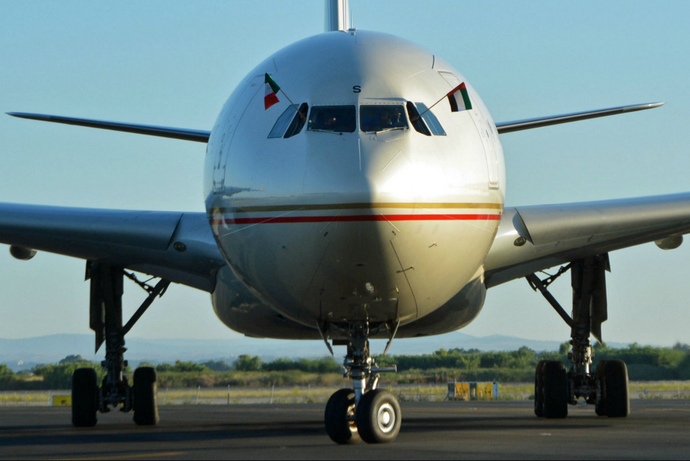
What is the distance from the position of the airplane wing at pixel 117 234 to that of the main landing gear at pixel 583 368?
616 cm

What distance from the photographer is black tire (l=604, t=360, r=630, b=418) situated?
740 inches

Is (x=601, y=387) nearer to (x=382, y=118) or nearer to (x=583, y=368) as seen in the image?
(x=583, y=368)

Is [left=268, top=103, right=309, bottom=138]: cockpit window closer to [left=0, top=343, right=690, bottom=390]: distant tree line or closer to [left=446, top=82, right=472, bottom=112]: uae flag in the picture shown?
[left=446, top=82, right=472, bottom=112]: uae flag

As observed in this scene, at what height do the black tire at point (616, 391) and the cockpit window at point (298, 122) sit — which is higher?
the cockpit window at point (298, 122)

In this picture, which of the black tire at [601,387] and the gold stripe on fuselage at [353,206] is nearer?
the gold stripe on fuselage at [353,206]

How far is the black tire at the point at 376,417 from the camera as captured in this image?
468 inches

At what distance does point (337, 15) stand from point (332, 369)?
15.2 metres

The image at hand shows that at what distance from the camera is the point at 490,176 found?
12.2 metres

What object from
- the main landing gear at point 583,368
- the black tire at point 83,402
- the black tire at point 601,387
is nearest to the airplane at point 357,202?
the main landing gear at point 583,368

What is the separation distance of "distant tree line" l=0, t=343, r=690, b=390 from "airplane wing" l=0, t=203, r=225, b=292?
15248 millimetres

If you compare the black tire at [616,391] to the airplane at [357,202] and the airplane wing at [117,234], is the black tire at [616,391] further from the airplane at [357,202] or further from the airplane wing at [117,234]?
the airplane wing at [117,234]

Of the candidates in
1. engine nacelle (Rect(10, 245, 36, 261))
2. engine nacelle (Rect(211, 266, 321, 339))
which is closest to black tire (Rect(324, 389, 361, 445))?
engine nacelle (Rect(211, 266, 321, 339))

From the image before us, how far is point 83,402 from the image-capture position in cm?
1816

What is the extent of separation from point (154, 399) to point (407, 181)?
922 centimetres
